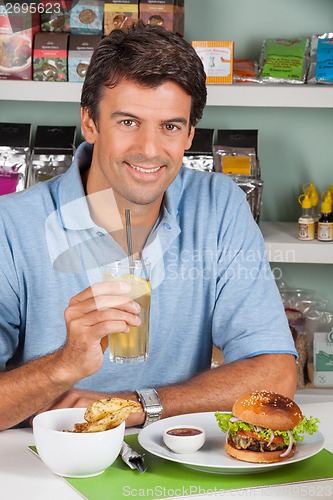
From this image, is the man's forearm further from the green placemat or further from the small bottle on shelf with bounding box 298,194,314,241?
the small bottle on shelf with bounding box 298,194,314,241

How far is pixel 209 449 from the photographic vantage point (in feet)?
4.37

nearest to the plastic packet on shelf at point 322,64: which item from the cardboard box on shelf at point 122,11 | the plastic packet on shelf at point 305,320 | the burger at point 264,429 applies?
the cardboard box on shelf at point 122,11

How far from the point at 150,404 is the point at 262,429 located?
274mm

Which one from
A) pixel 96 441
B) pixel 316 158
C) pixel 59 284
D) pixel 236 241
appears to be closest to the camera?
pixel 96 441

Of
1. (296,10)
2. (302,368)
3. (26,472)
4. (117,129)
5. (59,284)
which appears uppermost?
(296,10)

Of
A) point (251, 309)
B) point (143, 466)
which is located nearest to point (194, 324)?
point (251, 309)

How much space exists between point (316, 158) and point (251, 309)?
1223 mm

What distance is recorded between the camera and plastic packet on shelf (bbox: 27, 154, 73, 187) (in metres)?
2.65

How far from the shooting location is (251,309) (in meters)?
1.74

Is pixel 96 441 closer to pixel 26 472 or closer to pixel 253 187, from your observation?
pixel 26 472

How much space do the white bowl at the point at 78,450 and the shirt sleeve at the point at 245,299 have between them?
0.51 metres

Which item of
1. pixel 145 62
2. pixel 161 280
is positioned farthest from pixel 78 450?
pixel 145 62

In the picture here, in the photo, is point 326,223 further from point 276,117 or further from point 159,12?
point 159,12

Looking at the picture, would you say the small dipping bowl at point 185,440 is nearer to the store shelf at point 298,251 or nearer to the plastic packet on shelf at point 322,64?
the store shelf at point 298,251
